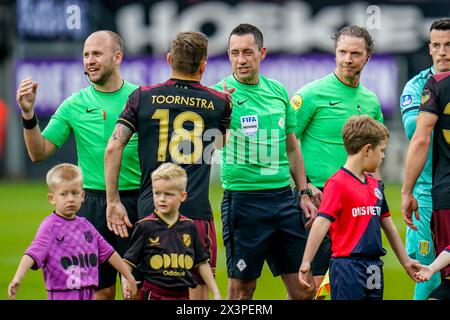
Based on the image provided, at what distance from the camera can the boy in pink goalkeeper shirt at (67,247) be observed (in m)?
6.99

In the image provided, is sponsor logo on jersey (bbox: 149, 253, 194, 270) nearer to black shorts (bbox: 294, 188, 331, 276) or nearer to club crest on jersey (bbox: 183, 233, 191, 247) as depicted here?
club crest on jersey (bbox: 183, 233, 191, 247)

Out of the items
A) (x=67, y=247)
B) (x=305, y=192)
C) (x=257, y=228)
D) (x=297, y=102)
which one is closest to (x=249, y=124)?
(x=297, y=102)

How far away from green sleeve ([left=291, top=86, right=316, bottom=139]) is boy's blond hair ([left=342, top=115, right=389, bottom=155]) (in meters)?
1.61

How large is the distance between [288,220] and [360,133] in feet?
5.32

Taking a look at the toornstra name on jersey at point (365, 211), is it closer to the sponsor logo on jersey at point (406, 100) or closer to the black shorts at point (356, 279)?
the black shorts at point (356, 279)

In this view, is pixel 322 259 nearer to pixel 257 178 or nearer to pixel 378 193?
pixel 257 178

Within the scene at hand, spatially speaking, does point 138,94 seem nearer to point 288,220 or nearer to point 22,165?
point 288,220

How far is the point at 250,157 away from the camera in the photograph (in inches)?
338

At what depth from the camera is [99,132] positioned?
8273 millimetres

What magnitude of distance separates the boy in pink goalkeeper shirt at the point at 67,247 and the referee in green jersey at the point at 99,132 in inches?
41.6

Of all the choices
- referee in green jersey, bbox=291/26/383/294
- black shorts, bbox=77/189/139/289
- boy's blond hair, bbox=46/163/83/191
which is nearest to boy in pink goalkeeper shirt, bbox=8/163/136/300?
boy's blond hair, bbox=46/163/83/191

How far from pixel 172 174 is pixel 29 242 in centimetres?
1049

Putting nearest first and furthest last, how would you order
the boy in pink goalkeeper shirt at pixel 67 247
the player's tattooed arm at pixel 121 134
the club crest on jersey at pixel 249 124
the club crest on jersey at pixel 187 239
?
1. the boy in pink goalkeeper shirt at pixel 67 247
2. the club crest on jersey at pixel 187 239
3. the player's tattooed arm at pixel 121 134
4. the club crest on jersey at pixel 249 124

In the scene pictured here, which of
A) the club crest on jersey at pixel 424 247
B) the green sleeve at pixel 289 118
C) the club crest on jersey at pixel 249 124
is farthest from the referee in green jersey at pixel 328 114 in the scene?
the club crest on jersey at pixel 424 247
